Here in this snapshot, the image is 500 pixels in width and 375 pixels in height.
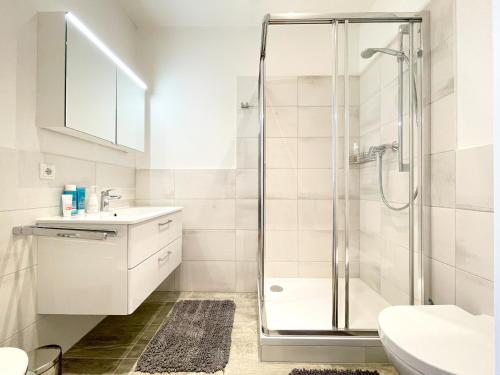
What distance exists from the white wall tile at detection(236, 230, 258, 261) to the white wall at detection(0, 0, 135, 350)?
4.10 ft

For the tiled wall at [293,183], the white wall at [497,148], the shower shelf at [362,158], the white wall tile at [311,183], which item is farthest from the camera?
the tiled wall at [293,183]

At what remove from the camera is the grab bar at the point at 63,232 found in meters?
1.20

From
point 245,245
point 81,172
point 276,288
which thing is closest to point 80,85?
point 81,172

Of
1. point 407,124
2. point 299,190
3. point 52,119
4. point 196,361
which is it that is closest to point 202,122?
point 299,190

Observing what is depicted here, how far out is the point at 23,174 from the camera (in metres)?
1.24

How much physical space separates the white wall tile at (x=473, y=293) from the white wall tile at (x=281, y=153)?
53.2 inches

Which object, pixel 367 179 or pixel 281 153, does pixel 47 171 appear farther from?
pixel 367 179

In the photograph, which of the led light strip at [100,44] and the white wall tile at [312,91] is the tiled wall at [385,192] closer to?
the white wall tile at [312,91]

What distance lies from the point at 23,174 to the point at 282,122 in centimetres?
177

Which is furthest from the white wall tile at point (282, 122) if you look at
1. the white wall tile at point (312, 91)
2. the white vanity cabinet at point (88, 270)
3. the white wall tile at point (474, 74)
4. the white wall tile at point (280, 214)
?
the white vanity cabinet at point (88, 270)

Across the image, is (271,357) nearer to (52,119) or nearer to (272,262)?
(272,262)

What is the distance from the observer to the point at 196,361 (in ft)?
4.56

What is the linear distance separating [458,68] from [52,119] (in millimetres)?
2009

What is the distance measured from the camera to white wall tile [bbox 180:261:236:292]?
236 centimetres
